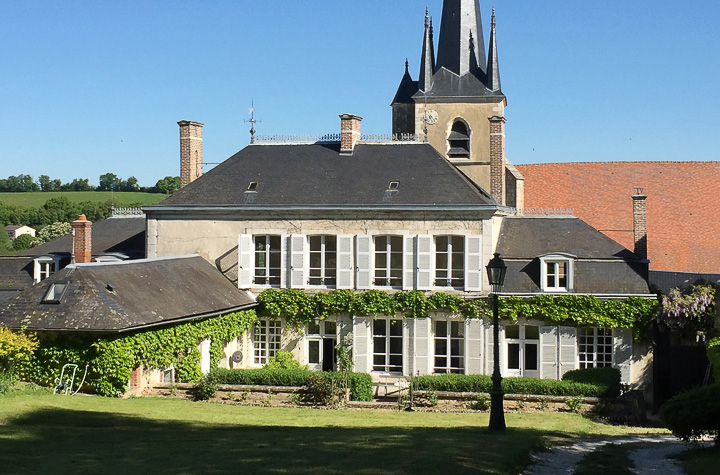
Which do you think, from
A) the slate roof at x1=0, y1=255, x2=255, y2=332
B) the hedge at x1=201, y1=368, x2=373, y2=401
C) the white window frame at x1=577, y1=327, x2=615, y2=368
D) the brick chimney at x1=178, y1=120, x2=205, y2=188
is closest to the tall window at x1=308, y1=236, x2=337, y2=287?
the slate roof at x1=0, y1=255, x2=255, y2=332

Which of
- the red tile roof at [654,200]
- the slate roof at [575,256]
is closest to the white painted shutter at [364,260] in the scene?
the slate roof at [575,256]

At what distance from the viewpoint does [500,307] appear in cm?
2273

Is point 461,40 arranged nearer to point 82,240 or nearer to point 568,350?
point 568,350

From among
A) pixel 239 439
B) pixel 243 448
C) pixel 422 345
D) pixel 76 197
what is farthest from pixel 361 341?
pixel 76 197

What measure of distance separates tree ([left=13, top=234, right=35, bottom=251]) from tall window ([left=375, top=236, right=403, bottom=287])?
41769 millimetres

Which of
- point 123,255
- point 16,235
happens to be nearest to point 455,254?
point 123,255

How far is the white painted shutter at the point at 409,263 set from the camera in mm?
23406

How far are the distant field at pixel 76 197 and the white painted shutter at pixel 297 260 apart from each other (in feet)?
175

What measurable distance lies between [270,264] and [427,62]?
1220 cm

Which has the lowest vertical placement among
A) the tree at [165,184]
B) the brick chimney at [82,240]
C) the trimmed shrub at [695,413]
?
the trimmed shrub at [695,413]

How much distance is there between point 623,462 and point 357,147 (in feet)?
53.0

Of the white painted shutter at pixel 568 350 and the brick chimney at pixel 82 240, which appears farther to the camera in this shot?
the brick chimney at pixel 82 240

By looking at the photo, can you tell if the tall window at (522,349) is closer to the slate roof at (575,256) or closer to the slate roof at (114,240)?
the slate roof at (575,256)

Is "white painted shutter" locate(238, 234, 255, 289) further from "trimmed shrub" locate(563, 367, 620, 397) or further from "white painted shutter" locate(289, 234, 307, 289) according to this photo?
"trimmed shrub" locate(563, 367, 620, 397)
